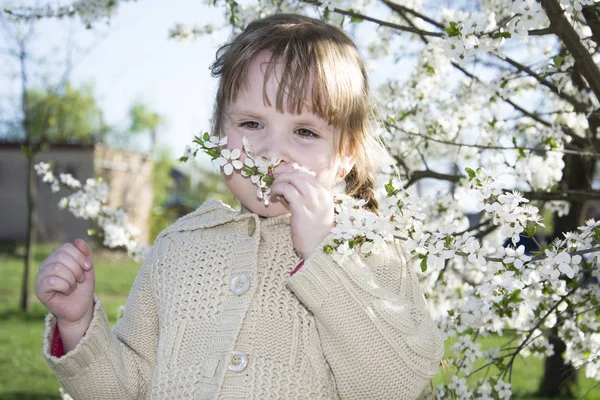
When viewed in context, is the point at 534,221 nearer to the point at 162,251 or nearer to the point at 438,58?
the point at 162,251

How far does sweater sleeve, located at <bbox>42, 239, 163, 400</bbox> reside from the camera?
190cm

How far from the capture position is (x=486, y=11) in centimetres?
375

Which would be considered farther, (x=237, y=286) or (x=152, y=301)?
(x=152, y=301)

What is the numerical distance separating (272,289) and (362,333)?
34 centimetres

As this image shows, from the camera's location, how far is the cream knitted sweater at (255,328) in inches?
68.9

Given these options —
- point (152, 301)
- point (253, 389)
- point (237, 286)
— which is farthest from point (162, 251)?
point (253, 389)

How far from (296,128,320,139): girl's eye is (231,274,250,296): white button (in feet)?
1.42

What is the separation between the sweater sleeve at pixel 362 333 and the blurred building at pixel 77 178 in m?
24.6

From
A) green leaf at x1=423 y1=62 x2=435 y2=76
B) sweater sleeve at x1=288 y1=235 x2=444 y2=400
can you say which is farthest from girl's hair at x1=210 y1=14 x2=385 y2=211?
green leaf at x1=423 y1=62 x2=435 y2=76

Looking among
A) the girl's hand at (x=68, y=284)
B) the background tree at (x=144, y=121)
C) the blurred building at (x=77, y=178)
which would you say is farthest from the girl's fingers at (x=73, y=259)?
the background tree at (x=144, y=121)

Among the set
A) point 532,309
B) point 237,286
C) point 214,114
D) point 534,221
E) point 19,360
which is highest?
point 214,114

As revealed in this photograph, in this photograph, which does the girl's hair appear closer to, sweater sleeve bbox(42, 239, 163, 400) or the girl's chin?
the girl's chin

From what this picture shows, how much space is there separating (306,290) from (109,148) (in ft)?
86.7

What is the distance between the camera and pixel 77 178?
26.6m
